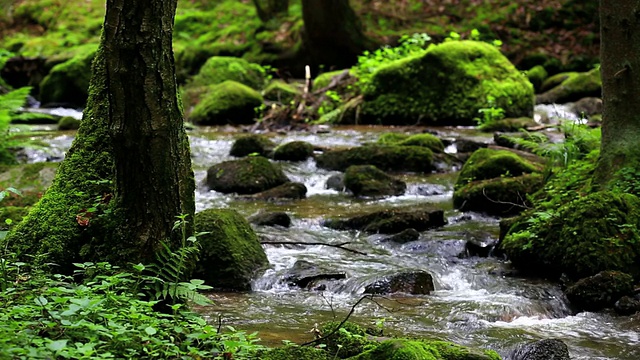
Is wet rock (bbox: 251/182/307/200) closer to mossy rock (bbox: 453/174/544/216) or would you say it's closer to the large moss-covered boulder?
mossy rock (bbox: 453/174/544/216)

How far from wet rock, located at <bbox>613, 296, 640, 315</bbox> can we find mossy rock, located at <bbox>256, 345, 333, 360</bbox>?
9.65 feet

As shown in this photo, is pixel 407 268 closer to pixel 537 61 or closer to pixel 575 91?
pixel 575 91

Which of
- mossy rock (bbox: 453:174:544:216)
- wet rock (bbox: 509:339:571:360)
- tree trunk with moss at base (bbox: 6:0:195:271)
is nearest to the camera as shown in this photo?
tree trunk with moss at base (bbox: 6:0:195:271)

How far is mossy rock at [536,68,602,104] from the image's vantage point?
1683cm

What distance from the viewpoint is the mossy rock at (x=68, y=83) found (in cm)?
2034

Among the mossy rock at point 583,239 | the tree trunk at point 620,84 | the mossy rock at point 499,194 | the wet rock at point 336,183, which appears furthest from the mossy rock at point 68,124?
the tree trunk at point 620,84

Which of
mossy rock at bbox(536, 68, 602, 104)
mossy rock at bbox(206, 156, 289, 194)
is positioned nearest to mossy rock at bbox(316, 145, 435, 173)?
mossy rock at bbox(206, 156, 289, 194)

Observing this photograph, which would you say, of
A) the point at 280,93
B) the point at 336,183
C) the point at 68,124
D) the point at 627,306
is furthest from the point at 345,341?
the point at 280,93

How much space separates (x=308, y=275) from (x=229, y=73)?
13329 mm

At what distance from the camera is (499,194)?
8.84 meters

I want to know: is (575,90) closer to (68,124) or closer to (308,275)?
(68,124)

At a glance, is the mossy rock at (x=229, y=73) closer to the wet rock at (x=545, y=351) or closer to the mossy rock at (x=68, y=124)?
the mossy rock at (x=68, y=124)

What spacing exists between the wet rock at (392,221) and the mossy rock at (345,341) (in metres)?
4.13

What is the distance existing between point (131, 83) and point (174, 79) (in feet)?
0.90
